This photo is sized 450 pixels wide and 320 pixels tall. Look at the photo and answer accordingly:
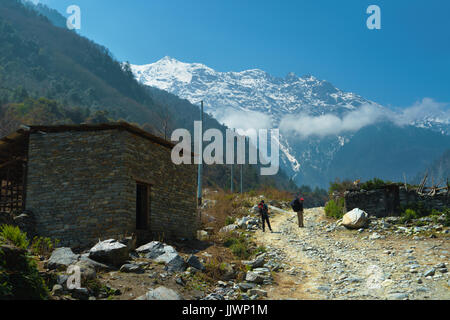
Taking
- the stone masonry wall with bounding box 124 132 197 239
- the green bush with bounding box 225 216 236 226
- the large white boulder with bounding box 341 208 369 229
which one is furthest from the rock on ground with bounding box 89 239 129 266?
the green bush with bounding box 225 216 236 226

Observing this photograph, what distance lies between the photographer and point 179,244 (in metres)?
14.5

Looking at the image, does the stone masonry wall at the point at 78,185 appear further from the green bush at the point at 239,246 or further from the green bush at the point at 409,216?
the green bush at the point at 409,216

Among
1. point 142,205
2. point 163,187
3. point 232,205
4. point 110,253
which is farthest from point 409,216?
point 110,253

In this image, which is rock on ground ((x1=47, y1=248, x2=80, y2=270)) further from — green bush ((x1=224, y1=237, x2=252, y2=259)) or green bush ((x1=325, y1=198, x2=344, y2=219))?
green bush ((x1=325, y1=198, x2=344, y2=219))

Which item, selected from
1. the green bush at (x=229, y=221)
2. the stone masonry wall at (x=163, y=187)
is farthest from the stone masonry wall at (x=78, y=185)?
the green bush at (x=229, y=221)

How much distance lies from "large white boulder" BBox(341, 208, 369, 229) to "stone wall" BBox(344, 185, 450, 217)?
114 cm

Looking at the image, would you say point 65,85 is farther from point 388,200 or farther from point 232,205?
point 388,200

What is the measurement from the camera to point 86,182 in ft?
43.2

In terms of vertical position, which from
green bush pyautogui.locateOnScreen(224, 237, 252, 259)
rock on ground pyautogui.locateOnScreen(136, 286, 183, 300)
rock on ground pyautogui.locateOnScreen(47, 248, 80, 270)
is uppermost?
rock on ground pyautogui.locateOnScreen(47, 248, 80, 270)

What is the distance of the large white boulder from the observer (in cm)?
1644

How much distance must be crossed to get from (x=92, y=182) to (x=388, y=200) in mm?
13476

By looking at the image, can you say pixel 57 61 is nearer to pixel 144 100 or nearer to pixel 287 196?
pixel 144 100

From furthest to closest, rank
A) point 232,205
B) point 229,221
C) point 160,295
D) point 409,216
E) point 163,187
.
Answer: point 232,205 < point 229,221 < point 409,216 < point 163,187 < point 160,295
